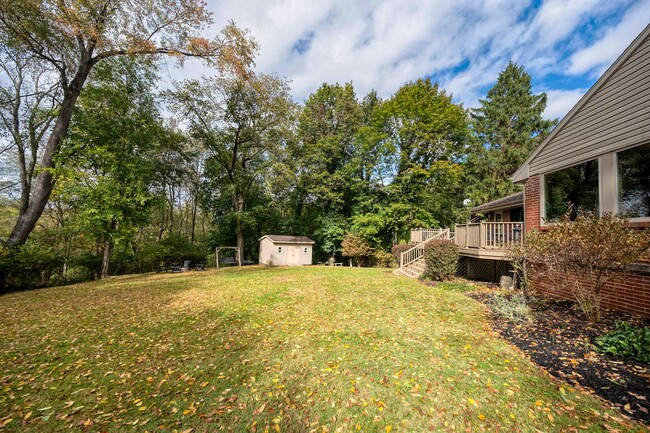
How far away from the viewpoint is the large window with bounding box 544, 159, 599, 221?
6.57 m

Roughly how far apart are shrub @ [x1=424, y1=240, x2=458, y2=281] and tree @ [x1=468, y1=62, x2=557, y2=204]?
14.5 metres

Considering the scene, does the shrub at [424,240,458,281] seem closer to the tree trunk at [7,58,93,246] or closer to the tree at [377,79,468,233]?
the tree at [377,79,468,233]

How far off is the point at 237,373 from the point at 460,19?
584 inches

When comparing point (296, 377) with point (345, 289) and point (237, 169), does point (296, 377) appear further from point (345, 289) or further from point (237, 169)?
Answer: point (237, 169)

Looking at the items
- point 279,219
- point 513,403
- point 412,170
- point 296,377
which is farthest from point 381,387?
point 279,219

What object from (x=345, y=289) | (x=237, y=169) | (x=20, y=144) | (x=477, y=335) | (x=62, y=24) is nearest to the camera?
(x=477, y=335)

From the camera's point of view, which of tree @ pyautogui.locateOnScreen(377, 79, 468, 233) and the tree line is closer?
the tree line

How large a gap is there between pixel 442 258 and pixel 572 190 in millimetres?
4846

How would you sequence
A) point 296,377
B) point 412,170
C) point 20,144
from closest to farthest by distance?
point 296,377
point 20,144
point 412,170

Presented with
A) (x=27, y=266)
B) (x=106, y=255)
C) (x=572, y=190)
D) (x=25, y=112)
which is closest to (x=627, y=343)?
(x=572, y=190)

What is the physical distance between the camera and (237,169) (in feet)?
78.6

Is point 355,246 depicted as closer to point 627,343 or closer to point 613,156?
point 613,156

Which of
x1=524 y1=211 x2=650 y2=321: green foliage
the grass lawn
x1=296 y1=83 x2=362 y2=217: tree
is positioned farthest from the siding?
x1=296 y1=83 x2=362 y2=217: tree

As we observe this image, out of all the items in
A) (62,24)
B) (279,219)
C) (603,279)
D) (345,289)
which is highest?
(62,24)
